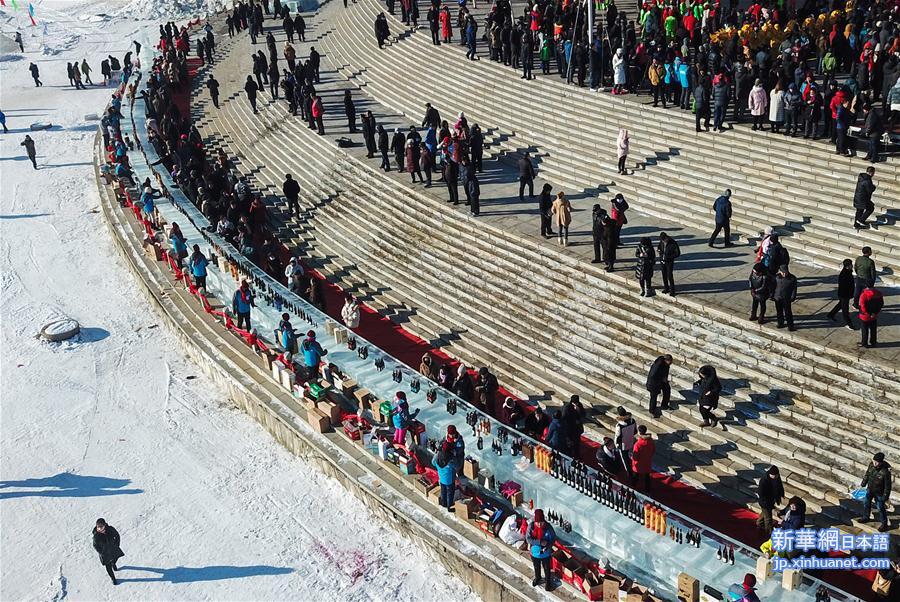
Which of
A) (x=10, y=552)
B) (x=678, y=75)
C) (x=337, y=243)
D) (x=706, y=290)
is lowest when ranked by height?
(x=10, y=552)

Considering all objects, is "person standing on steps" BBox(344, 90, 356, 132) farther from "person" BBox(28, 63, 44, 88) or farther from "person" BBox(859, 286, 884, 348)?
"person" BBox(28, 63, 44, 88)

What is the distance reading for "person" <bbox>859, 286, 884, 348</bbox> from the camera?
14.3 m

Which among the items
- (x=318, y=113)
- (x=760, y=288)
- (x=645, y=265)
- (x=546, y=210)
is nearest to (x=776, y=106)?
Answer: (x=546, y=210)

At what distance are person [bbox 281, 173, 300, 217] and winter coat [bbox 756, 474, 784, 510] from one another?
15.5 metres

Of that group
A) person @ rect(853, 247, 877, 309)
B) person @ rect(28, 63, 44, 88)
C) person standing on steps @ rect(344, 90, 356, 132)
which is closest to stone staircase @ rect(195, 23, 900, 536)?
person @ rect(853, 247, 877, 309)

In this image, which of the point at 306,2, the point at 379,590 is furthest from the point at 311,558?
the point at 306,2

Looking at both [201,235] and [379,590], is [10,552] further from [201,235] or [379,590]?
Answer: [201,235]

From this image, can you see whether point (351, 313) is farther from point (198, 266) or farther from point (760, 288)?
point (760, 288)

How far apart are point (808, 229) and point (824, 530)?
24.8 ft

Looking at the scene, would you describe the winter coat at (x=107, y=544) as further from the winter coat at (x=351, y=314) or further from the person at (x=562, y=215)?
the person at (x=562, y=215)

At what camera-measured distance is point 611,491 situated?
13.1 m

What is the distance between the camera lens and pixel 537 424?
1498 centimetres

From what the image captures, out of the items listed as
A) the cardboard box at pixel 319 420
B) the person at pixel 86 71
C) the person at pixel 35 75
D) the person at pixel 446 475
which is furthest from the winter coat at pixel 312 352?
the person at pixel 35 75

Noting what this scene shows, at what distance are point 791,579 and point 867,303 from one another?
499 cm
